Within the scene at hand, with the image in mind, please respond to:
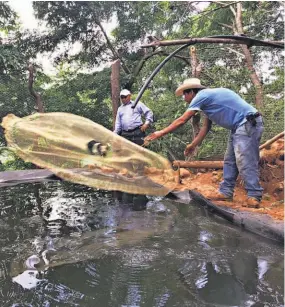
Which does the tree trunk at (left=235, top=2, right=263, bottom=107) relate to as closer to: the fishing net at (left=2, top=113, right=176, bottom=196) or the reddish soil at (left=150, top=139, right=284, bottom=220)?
the reddish soil at (left=150, top=139, right=284, bottom=220)

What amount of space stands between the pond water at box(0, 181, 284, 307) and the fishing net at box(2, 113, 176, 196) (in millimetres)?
348

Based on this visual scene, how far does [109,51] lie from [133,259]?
913 cm

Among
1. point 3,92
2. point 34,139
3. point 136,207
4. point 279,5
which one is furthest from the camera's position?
point 3,92

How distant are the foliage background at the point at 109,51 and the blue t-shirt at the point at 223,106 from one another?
315 centimetres

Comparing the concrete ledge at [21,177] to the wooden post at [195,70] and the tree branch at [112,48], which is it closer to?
the wooden post at [195,70]

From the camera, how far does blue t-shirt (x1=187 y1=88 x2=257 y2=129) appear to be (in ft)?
9.79

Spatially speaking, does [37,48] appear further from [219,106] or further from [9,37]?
[219,106]

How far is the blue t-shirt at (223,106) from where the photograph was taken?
2.98m

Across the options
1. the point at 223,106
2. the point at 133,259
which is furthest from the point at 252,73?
the point at 133,259

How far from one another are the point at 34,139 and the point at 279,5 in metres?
6.32

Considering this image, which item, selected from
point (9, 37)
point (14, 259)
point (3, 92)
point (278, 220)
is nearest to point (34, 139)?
point (14, 259)

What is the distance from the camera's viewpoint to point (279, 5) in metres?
7.00

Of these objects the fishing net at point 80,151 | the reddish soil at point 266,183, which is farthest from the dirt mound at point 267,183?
the fishing net at point 80,151

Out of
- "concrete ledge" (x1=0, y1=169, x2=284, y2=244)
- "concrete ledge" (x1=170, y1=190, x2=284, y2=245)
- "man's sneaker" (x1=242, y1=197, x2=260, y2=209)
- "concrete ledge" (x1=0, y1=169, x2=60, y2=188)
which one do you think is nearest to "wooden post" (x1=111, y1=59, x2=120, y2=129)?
"concrete ledge" (x1=0, y1=169, x2=60, y2=188)
